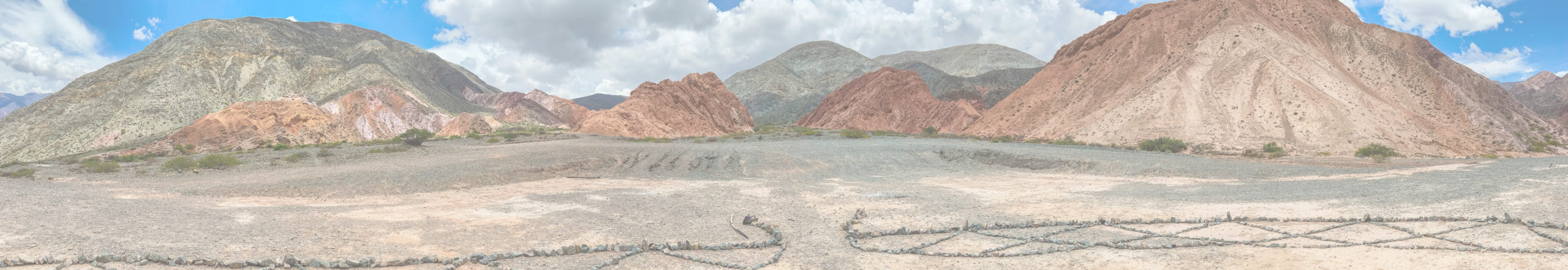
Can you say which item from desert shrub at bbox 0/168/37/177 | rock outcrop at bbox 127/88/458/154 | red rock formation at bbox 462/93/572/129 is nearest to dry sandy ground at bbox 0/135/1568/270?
desert shrub at bbox 0/168/37/177

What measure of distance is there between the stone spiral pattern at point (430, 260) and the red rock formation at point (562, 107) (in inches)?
3807

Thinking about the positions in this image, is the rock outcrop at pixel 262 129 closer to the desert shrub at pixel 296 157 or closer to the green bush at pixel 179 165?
the desert shrub at pixel 296 157

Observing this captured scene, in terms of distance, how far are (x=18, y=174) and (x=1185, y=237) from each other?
27666mm

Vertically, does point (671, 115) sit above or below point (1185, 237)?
above

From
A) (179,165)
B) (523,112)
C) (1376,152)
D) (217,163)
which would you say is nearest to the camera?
(179,165)

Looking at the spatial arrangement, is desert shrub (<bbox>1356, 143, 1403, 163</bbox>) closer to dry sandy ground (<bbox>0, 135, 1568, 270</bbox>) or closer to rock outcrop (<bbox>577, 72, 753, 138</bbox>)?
dry sandy ground (<bbox>0, 135, 1568, 270</bbox>)

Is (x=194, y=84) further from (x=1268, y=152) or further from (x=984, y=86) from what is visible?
(x=984, y=86)

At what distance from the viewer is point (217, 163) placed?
→ 65.5 feet

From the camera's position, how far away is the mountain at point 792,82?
462 ft

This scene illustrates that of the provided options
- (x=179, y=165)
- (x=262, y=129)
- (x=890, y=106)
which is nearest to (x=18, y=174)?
(x=179, y=165)

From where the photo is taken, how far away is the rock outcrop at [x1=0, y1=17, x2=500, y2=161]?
5144cm

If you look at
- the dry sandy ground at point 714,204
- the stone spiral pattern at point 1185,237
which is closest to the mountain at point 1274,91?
the dry sandy ground at point 714,204

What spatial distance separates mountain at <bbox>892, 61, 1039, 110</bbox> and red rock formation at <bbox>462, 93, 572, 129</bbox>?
5775 cm

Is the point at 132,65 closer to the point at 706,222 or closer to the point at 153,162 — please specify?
the point at 153,162
